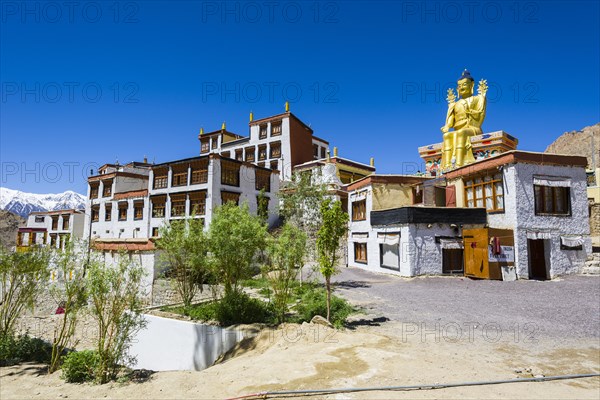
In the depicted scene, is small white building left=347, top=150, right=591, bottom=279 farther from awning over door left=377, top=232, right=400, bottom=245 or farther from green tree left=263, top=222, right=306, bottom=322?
green tree left=263, top=222, right=306, bottom=322

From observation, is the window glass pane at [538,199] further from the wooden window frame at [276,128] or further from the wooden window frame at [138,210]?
the wooden window frame at [138,210]

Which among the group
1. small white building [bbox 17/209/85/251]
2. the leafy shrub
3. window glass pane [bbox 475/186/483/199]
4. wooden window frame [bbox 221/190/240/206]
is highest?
wooden window frame [bbox 221/190/240/206]

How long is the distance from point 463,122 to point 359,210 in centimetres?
1485

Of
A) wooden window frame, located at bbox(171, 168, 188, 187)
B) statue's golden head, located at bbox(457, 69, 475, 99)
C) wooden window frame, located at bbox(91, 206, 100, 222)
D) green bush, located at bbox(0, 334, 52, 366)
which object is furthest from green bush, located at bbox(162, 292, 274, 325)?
wooden window frame, located at bbox(91, 206, 100, 222)

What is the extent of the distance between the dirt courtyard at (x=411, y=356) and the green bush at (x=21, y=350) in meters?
1.07

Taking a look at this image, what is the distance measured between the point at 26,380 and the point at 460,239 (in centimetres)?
2212

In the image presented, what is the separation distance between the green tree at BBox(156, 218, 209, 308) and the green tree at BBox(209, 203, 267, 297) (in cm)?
98

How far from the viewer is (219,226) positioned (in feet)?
46.5

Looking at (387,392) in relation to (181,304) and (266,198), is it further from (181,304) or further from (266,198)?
(266,198)

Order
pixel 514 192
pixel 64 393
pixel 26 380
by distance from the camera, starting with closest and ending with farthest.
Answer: pixel 64 393, pixel 26 380, pixel 514 192

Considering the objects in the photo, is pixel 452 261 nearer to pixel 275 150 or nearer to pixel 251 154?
pixel 275 150

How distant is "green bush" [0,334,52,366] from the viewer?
14188mm

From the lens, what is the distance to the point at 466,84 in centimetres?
3381

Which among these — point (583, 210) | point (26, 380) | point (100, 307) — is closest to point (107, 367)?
point (100, 307)
